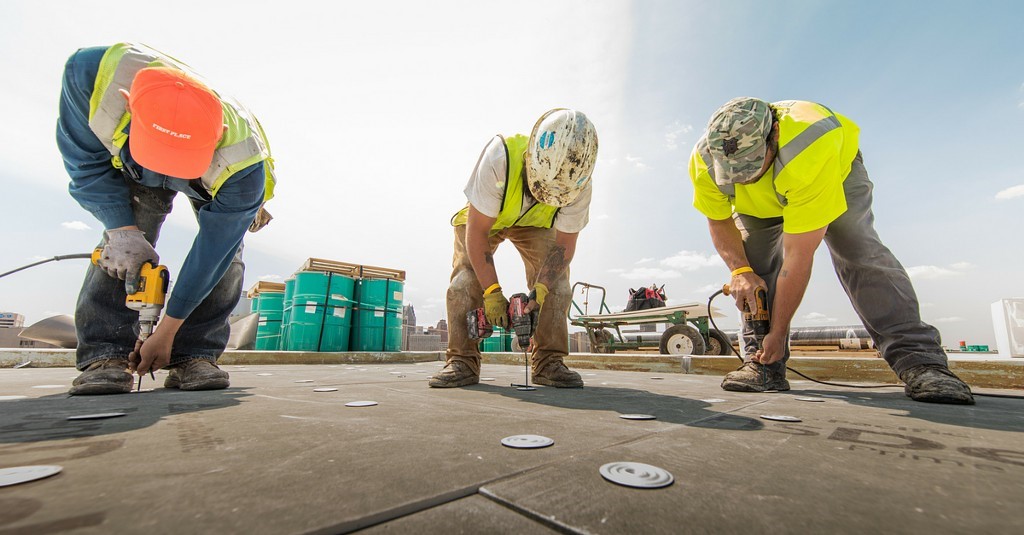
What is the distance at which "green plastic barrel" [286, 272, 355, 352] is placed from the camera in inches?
265

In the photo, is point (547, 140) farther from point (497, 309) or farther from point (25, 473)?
point (25, 473)

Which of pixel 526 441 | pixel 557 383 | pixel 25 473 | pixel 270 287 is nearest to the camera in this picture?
pixel 25 473

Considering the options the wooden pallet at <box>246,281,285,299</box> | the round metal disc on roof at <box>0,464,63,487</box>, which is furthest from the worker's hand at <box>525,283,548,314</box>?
the wooden pallet at <box>246,281,285,299</box>

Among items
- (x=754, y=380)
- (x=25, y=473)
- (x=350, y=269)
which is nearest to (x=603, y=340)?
(x=350, y=269)

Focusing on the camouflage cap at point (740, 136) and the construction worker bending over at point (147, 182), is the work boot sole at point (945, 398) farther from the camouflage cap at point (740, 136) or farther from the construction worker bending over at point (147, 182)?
the construction worker bending over at point (147, 182)

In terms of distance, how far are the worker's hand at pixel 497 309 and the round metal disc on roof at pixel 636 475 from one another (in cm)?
153

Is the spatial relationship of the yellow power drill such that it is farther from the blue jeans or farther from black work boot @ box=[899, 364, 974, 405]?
black work boot @ box=[899, 364, 974, 405]

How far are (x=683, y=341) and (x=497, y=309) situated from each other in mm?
5590

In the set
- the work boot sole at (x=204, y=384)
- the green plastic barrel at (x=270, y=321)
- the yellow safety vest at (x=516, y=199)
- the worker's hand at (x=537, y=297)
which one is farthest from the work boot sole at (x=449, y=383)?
the green plastic barrel at (x=270, y=321)

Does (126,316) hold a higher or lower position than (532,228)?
lower

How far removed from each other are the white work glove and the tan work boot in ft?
6.81

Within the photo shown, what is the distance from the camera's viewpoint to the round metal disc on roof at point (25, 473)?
2.02ft

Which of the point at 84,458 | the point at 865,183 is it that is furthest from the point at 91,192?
the point at 865,183

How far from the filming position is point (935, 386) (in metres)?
1.80
